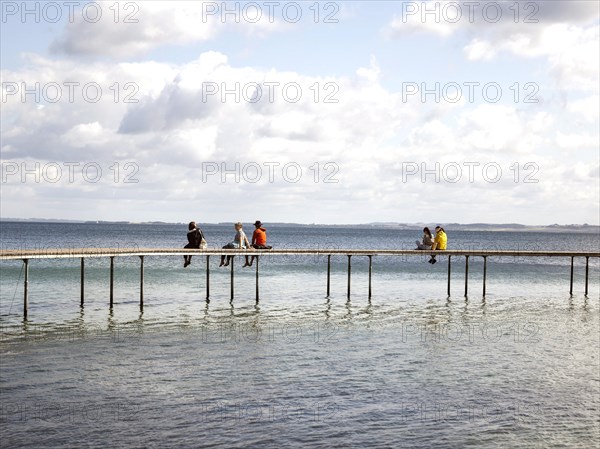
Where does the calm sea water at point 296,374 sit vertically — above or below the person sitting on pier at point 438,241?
below

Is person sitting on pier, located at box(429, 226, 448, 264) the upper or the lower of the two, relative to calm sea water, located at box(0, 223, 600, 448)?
upper

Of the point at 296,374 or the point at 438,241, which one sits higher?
the point at 438,241

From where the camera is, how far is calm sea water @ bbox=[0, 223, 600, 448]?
45.9 feet

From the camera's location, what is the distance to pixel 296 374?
Answer: 1856cm

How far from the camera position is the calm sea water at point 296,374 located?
1400cm

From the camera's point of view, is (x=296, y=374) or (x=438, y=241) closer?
(x=296, y=374)

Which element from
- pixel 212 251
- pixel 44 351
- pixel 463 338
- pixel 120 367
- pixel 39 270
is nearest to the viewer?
pixel 120 367

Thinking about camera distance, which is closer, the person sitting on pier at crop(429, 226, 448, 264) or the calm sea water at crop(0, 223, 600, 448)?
the calm sea water at crop(0, 223, 600, 448)

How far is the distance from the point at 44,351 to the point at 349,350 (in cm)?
885

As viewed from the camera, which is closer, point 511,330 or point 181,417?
point 181,417

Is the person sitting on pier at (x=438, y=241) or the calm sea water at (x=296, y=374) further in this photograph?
the person sitting on pier at (x=438, y=241)

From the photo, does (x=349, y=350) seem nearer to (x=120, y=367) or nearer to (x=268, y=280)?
(x=120, y=367)

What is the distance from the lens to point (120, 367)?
1911 cm

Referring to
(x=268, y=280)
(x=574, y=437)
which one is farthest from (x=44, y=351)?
Result: (x=268, y=280)
